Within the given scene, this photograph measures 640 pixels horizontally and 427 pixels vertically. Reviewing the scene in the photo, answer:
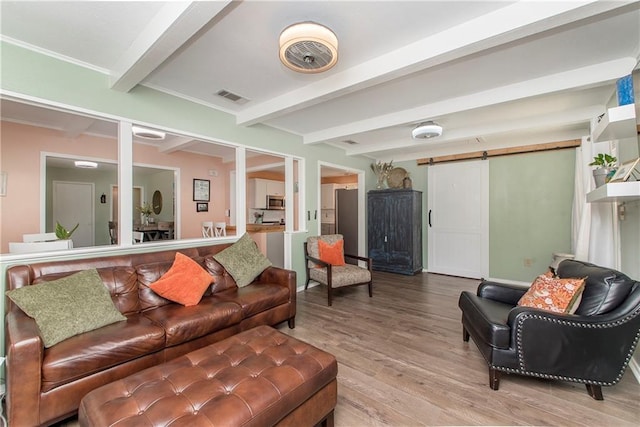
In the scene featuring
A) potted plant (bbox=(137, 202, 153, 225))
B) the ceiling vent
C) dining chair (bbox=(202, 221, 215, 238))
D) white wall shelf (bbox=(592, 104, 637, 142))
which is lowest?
dining chair (bbox=(202, 221, 215, 238))

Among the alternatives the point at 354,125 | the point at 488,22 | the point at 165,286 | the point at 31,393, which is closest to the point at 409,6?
the point at 488,22

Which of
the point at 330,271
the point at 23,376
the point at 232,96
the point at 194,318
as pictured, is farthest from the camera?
the point at 330,271

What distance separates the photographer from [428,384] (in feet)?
6.42

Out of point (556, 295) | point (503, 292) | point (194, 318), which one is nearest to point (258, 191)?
point (194, 318)

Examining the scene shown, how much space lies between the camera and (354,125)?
3887mm

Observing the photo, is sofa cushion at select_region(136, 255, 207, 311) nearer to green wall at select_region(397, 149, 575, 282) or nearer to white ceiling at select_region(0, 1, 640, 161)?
white ceiling at select_region(0, 1, 640, 161)

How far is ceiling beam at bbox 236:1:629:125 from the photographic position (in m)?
1.55

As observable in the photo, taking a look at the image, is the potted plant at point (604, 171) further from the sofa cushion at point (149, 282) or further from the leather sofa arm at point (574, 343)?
the sofa cushion at point (149, 282)

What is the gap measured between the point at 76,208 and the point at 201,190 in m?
2.78

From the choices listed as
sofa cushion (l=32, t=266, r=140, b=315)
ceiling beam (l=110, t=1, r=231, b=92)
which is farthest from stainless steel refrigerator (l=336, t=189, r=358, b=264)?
ceiling beam (l=110, t=1, r=231, b=92)

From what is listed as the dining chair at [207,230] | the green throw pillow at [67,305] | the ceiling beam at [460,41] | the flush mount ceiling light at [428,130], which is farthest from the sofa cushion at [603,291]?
the dining chair at [207,230]

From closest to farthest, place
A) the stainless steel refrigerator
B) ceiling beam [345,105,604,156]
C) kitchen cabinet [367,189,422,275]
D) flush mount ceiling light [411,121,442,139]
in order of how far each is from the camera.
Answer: ceiling beam [345,105,604,156], flush mount ceiling light [411,121,442,139], kitchen cabinet [367,189,422,275], the stainless steel refrigerator

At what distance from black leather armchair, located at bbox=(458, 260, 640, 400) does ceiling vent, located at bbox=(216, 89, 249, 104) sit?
3.16 metres

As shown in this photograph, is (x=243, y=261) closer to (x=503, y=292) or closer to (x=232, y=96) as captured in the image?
(x=232, y=96)
